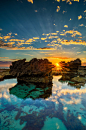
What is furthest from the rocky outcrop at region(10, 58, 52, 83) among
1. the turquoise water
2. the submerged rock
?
the turquoise water

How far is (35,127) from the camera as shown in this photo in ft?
26.6

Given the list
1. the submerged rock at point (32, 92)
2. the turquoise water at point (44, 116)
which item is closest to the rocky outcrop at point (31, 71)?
the submerged rock at point (32, 92)

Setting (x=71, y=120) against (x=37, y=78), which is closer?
(x=71, y=120)

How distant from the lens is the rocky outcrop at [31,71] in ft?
Result: 88.4

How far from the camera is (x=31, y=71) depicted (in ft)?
90.1

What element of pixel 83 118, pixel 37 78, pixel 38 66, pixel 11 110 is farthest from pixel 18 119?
pixel 38 66

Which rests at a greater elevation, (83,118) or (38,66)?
(38,66)

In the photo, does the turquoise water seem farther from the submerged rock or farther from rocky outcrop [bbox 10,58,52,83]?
rocky outcrop [bbox 10,58,52,83]

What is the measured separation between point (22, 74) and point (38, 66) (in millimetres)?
6750

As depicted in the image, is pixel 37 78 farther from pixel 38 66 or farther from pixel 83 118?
pixel 83 118

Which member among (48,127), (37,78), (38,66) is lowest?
(48,127)

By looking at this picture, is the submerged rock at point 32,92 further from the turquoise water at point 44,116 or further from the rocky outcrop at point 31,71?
the rocky outcrop at point 31,71

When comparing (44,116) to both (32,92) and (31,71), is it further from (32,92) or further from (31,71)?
(31,71)

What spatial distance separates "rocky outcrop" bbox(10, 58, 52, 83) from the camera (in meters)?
26.9
